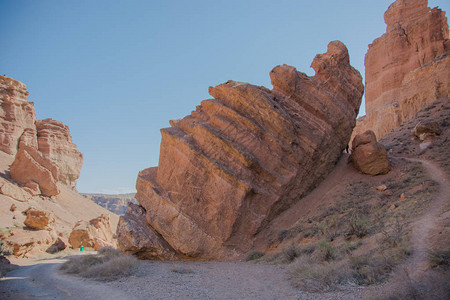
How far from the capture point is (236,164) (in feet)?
51.1

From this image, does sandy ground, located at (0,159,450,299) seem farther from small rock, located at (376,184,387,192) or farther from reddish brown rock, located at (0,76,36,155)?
reddish brown rock, located at (0,76,36,155)

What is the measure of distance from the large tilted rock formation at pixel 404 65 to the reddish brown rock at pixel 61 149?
58.0 m

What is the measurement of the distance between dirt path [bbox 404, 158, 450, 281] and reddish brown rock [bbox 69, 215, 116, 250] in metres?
29.9

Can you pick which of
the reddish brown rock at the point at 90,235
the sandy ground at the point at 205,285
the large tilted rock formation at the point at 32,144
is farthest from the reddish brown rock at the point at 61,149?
the sandy ground at the point at 205,285

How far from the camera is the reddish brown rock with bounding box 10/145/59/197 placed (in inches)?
1542

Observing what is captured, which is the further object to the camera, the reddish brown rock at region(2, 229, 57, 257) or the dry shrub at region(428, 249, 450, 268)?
the reddish brown rock at region(2, 229, 57, 257)

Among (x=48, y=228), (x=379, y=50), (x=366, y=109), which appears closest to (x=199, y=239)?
(x=48, y=228)

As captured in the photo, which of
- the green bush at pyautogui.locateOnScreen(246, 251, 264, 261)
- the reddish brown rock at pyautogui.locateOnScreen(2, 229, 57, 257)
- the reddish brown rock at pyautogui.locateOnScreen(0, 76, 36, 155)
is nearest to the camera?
the green bush at pyautogui.locateOnScreen(246, 251, 264, 261)

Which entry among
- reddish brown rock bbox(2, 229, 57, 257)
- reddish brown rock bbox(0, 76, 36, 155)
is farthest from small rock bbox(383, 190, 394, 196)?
reddish brown rock bbox(0, 76, 36, 155)

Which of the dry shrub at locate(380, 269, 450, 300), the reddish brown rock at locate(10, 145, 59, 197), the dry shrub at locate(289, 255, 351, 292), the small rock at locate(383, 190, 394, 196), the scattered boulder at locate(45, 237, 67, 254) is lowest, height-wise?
the scattered boulder at locate(45, 237, 67, 254)

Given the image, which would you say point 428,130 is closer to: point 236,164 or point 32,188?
point 236,164

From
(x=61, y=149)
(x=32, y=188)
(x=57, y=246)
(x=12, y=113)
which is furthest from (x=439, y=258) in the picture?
(x=61, y=149)

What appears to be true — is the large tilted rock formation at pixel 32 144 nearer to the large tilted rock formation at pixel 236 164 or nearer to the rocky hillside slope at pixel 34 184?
the rocky hillside slope at pixel 34 184

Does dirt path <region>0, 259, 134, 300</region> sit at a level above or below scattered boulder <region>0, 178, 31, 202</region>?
below
